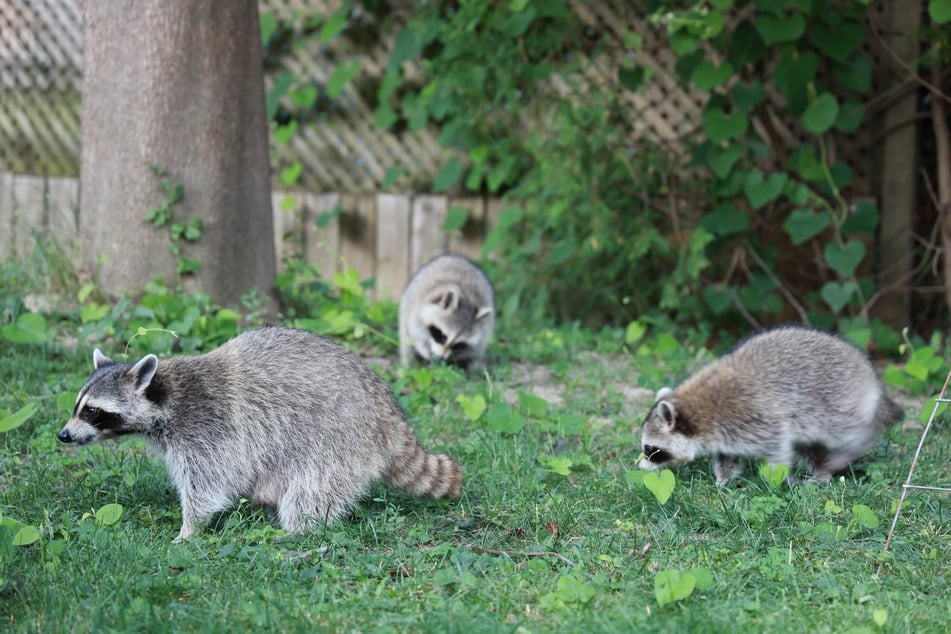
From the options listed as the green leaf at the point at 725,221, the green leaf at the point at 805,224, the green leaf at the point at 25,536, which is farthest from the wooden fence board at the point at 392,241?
the green leaf at the point at 25,536

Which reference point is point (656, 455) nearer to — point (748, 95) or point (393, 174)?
point (748, 95)

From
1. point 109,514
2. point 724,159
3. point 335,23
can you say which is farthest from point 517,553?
point 335,23

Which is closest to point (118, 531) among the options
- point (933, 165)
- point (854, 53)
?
point (854, 53)

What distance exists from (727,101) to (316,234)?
397 cm

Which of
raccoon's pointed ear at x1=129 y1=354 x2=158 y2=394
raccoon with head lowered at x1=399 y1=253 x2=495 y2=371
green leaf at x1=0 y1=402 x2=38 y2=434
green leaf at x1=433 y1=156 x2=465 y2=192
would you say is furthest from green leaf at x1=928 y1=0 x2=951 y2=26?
green leaf at x1=0 y1=402 x2=38 y2=434

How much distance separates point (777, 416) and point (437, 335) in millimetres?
2688

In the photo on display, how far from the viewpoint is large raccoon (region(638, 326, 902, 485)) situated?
4.65 meters

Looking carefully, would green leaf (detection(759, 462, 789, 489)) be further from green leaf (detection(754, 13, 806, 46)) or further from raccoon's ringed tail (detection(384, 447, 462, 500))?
green leaf (detection(754, 13, 806, 46))

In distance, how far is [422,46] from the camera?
29.3 ft

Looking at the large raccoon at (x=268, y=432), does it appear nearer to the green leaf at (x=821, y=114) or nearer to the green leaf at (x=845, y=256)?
the green leaf at (x=845, y=256)

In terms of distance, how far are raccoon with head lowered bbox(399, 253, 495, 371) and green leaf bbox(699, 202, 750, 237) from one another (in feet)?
6.04

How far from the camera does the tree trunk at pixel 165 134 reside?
626 centimetres

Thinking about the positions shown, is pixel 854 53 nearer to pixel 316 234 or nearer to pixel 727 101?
pixel 727 101

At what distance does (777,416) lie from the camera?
4680 millimetres
